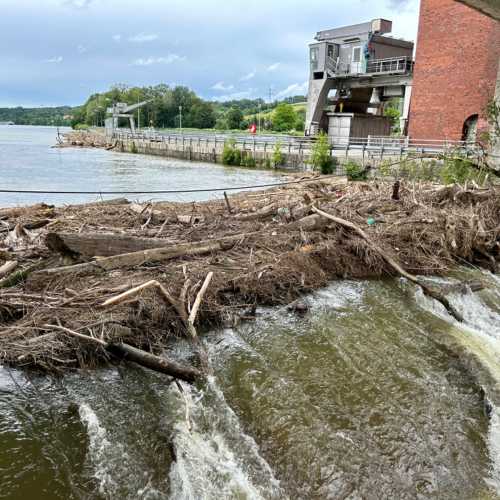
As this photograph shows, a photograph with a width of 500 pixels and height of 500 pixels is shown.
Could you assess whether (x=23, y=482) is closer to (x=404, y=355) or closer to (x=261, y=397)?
(x=261, y=397)

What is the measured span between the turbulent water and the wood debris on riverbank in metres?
0.42

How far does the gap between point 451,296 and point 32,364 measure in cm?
636

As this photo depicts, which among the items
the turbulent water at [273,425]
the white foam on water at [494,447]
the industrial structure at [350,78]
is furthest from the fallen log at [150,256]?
the industrial structure at [350,78]

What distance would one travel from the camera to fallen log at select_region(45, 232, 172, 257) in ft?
21.8

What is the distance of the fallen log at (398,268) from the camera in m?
6.98

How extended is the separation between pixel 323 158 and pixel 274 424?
2689 centimetres

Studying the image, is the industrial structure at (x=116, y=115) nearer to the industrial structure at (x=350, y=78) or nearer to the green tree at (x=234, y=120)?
the industrial structure at (x=350, y=78)

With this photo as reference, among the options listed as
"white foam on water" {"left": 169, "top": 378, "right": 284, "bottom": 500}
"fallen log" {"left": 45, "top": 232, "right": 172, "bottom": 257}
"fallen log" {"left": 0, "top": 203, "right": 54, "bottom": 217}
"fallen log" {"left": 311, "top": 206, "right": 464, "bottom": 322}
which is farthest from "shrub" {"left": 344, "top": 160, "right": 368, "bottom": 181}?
"white foam on water" {"left": 169, "top": 378, "right": 284, "bottom": 500}

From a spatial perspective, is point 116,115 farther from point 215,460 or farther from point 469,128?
point 215,460

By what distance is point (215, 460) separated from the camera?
158 inches

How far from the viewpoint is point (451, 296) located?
25.6 ft

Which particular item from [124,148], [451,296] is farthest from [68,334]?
[124,148]

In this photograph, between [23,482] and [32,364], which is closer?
[23,482]

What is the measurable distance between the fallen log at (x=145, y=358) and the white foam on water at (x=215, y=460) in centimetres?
26
